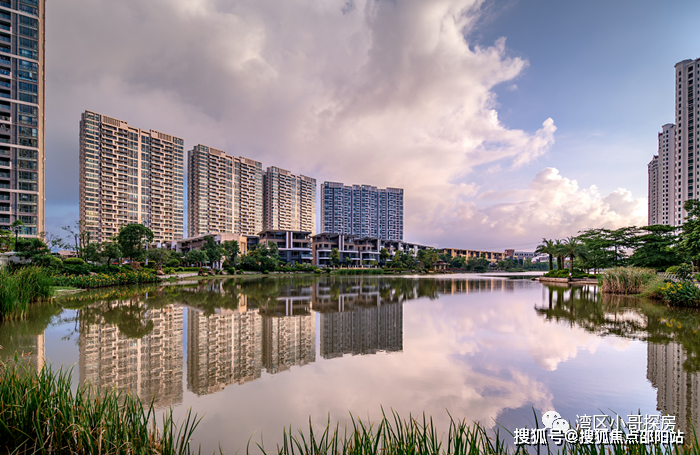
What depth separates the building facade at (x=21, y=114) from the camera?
132 ft

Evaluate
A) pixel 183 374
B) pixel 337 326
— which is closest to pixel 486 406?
pixel 183 374

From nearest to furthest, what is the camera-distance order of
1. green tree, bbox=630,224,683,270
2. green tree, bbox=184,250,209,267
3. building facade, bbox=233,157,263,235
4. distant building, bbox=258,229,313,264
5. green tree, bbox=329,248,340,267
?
green tree, bbox=630,224,683,270, green tree, bbox=184,250,209,267, green tree, bbox=329,248,340,267, distant building, bbox=258,229,313,264, building facade, bbox=233,157,263,235

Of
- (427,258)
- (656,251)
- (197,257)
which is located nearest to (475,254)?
(427,258)

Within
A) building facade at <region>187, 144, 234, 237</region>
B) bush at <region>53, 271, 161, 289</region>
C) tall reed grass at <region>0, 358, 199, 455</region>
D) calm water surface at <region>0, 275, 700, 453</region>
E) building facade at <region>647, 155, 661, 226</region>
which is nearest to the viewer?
tall reed grass at <region>0, 358, 199, 455</region>

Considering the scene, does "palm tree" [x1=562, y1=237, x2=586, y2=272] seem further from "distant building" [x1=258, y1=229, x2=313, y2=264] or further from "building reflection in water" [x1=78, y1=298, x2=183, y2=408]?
"distant building" [x1=258, y1=229, x2=313, y2=264]

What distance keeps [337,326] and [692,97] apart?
86.1 metres

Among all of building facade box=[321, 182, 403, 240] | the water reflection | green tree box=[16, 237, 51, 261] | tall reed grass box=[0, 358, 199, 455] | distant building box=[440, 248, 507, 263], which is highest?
building facade box=[321, 182, 403, 240]

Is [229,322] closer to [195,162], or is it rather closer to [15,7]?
[15,7]

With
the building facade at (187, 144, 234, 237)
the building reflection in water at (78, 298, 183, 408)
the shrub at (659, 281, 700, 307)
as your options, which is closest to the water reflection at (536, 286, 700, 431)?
the shrub at (659, 281, 700, 307)

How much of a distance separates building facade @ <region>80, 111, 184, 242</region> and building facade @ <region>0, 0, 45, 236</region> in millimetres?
33293

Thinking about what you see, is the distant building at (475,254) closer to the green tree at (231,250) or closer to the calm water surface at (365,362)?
the green tree at (231,250)

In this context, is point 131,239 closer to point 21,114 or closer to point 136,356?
point 21,114

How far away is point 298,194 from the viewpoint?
115125 millimetres

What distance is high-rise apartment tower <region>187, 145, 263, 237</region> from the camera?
307 ft
